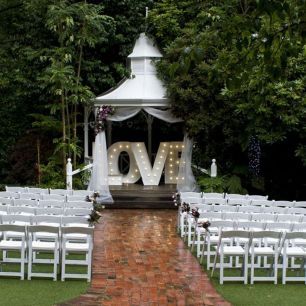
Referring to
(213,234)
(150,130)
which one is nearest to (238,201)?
(213,234)

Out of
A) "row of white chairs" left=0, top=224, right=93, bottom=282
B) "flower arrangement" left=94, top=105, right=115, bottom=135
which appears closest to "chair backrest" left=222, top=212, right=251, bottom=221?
"row of white chairs" left=0, top=224, right=93, bottom=282

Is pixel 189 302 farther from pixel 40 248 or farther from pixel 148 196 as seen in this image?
pixel 148 196

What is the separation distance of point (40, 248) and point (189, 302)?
99.4 inches

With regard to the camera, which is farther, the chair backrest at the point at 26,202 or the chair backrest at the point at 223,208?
the chair backrest at the point at 26,202

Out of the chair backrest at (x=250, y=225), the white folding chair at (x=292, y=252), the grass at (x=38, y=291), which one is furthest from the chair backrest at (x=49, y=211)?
the white folding chair at (x=292, y=252)

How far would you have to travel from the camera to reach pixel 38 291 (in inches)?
344

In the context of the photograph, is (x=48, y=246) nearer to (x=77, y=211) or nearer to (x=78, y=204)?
(x=77, y=211)

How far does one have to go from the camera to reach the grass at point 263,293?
8491 millimetres

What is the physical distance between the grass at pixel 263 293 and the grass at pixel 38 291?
6.68 ft

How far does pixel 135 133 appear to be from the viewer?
26.3m

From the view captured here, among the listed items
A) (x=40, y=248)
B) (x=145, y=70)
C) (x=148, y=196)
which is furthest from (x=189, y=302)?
(x=145, y=70)

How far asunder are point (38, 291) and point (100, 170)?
38.3ft

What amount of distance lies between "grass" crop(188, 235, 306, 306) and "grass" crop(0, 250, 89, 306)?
6.68 feet

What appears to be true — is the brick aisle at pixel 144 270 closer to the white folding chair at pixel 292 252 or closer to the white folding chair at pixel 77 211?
the white folding chair at pixel 77 211
